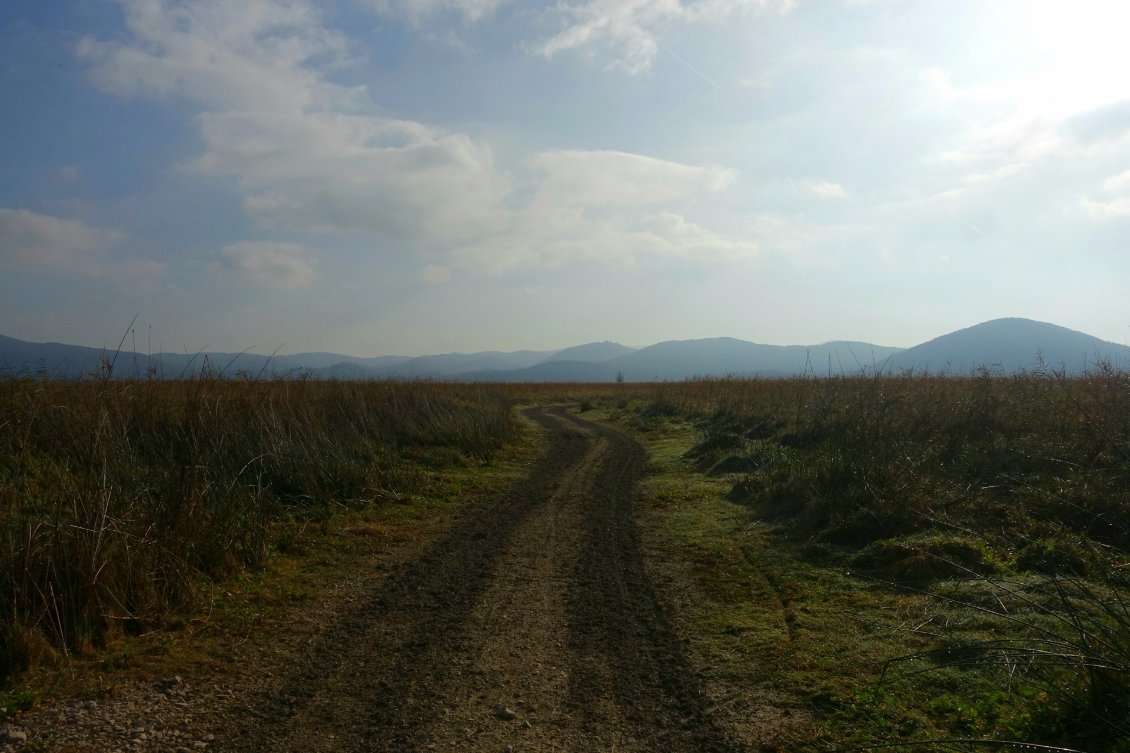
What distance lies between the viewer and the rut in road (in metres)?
3.71

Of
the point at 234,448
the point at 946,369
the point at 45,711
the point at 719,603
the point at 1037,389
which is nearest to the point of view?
the point at 45,711

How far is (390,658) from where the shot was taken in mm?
4715

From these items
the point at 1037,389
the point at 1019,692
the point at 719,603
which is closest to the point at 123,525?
the point at 719,603

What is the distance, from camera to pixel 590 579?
6598 mm

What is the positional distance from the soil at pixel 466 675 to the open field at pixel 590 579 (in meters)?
0.03

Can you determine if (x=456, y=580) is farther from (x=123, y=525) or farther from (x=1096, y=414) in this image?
(x=1096, y=414)

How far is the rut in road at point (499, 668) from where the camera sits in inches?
146

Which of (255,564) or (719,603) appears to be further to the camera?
(255,564)

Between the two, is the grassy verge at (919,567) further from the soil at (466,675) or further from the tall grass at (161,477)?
the tall grass at (161,477)

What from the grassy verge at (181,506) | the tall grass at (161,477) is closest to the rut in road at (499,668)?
the grassy verge at (181,506)

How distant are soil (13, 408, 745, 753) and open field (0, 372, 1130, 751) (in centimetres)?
3

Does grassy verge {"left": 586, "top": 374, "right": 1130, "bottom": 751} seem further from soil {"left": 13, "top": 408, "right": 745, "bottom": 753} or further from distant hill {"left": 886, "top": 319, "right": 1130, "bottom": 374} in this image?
distant hill {"left": 886, "top": 319, "right": 1130, "bottom": 374}

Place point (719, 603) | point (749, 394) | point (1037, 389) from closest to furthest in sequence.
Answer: point (719, 603) < point (1037, 389) < point (749, 394)

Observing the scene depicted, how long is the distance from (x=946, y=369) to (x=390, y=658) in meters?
14.9
